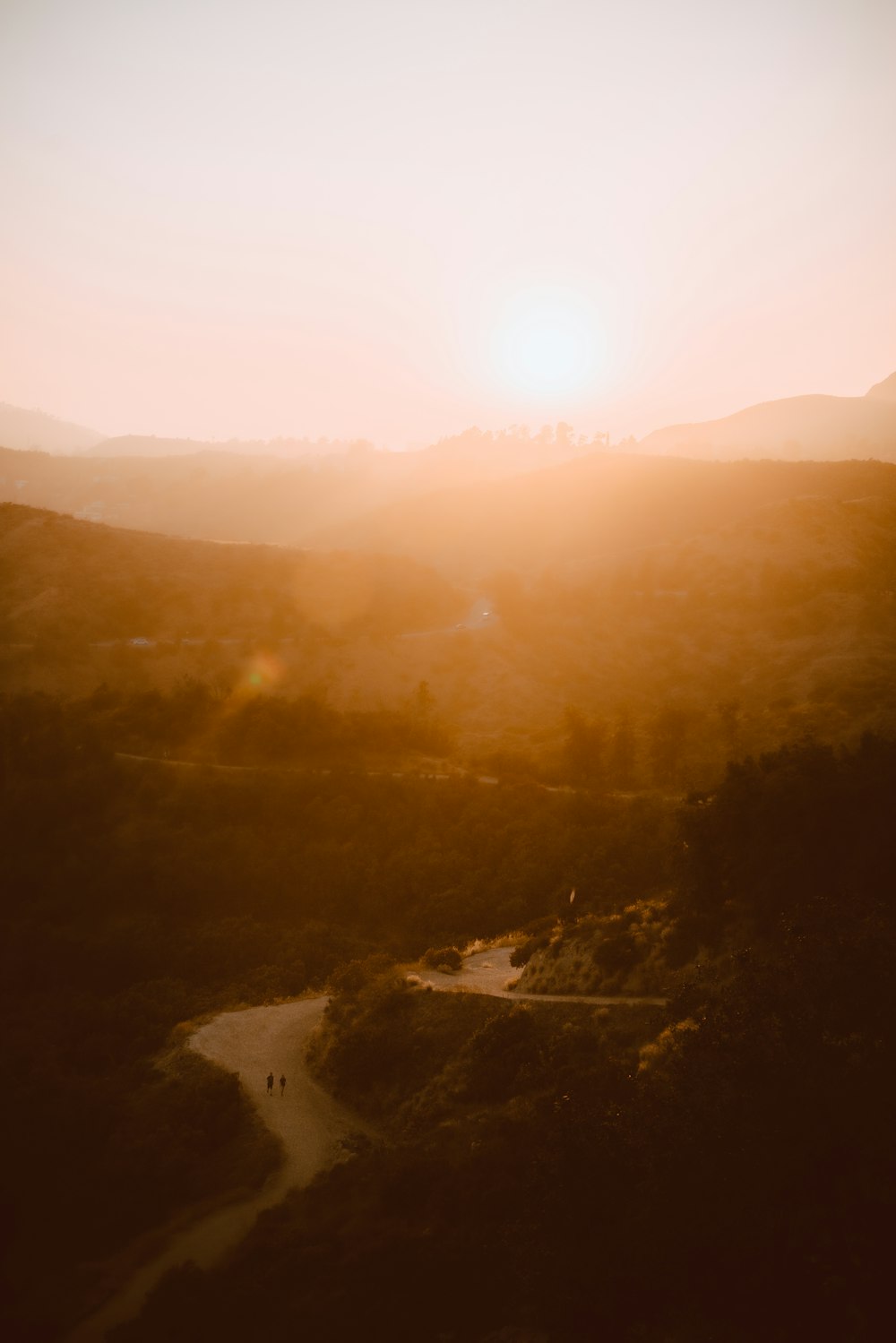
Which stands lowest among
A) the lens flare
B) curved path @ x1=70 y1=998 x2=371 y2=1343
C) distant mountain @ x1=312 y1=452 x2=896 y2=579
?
curved path @ x1=70 y1=998 x2=371 y2=1343

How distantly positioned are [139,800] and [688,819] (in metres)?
33.3

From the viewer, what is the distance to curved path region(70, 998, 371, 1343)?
16438 millimetres

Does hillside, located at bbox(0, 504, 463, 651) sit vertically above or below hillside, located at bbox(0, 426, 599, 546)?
below

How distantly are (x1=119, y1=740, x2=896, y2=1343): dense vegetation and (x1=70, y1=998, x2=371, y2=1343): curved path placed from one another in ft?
3.30

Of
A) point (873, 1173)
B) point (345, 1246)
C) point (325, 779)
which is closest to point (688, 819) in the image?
point (873, 1173)

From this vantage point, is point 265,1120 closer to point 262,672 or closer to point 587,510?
point 262,672

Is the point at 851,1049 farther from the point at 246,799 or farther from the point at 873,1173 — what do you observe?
the point at 246,799

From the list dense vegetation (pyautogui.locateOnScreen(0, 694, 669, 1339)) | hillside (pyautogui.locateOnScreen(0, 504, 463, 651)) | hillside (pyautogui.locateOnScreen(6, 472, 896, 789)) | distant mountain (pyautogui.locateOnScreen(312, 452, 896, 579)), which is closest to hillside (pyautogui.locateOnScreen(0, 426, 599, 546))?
distant mountain (pyautogui.locateOnScreen(312, 452, 896, 579))

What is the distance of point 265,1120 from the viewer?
72.0 ft

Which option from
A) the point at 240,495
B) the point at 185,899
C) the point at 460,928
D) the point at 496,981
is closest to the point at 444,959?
the point at 496,981

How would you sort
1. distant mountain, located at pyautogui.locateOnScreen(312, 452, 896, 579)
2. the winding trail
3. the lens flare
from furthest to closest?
distant mountain, located at pyautogui.locateOnScreen(312, 452, 896, 579)
the lens flare
the winding trail

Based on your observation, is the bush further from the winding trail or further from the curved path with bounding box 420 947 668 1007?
the winding trail

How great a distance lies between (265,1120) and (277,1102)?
37.2 inches

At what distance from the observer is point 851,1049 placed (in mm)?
14352
